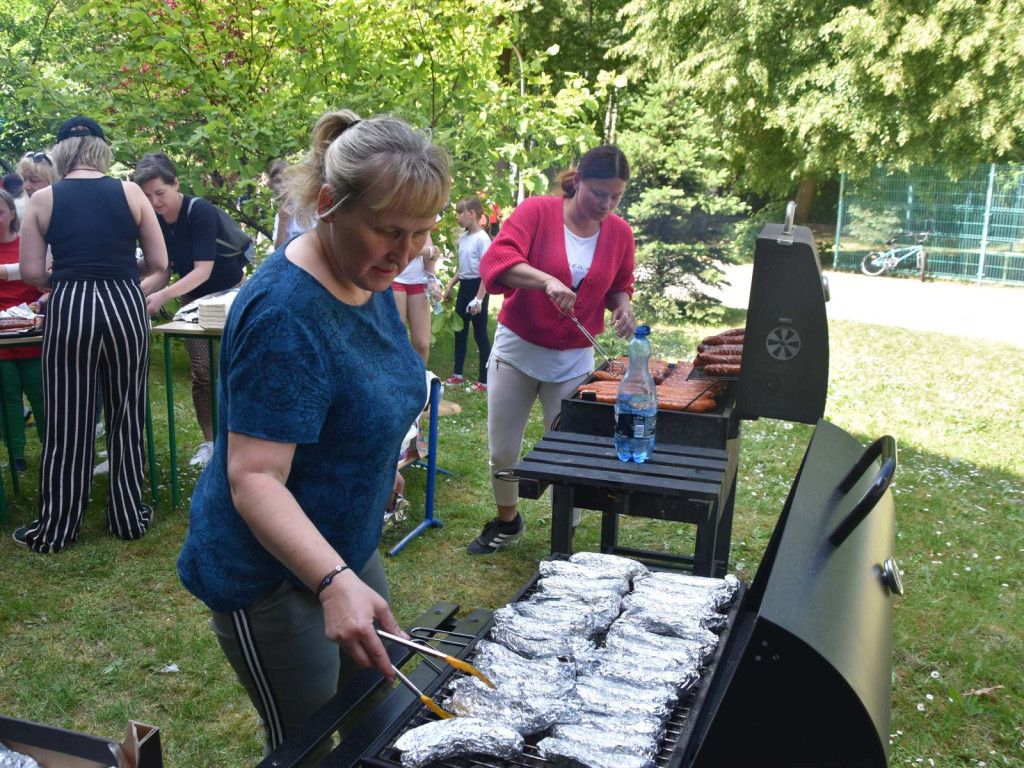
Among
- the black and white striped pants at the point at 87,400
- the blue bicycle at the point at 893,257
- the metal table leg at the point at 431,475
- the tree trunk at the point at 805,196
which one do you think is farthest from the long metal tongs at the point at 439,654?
the tree trunk at the point at 805,196

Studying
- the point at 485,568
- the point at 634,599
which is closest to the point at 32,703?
the point at 485,568

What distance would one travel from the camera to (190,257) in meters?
5.95

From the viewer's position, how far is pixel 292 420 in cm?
162

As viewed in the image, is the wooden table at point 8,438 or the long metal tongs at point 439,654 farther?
the wooden table at point 8,438

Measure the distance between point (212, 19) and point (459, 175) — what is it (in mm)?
2505

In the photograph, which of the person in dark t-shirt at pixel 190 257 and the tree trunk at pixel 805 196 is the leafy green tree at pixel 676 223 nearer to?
the person in dark t-shirt at pixel 190 257

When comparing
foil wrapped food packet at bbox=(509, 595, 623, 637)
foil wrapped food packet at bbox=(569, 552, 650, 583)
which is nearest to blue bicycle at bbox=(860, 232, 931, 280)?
foil wrapped food packet at bbox=(569, 552, 650, 583)

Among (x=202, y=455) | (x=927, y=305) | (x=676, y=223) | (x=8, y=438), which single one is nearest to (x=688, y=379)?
(x=202, y=455)

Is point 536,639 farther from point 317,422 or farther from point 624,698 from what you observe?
point 317,422

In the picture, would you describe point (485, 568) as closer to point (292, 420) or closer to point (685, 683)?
point (685, 683)

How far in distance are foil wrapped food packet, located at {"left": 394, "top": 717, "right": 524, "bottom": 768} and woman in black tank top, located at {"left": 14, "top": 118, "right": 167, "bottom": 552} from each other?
365 cm

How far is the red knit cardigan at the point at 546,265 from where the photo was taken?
165 inches

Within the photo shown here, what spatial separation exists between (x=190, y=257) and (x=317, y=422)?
187 inches

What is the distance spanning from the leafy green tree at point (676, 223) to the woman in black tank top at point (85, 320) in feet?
31.6
